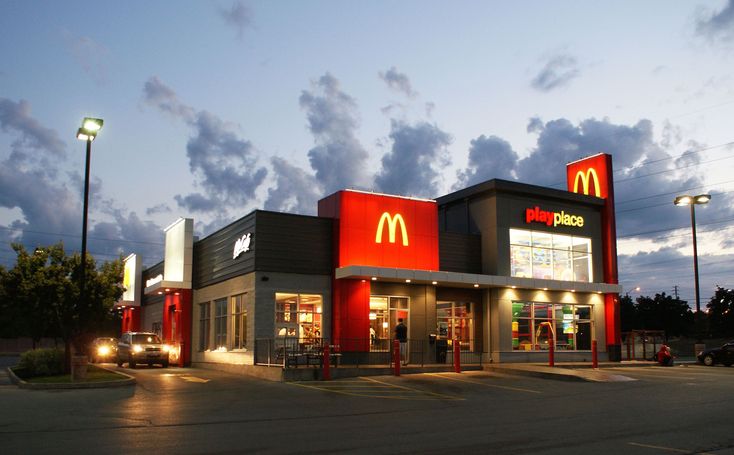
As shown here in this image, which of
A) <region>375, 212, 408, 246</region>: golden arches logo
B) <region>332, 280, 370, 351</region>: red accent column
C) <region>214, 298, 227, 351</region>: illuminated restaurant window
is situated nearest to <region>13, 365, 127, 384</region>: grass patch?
<region>214, 298, 227, 351</region>: illuminated restaurant window

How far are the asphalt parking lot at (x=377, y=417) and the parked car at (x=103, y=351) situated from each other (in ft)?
65.3

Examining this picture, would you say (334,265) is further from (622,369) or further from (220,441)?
(220,441)

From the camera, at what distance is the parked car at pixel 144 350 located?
112 feet

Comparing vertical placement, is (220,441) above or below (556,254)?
below

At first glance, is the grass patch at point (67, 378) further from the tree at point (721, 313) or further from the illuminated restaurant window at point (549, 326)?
the tree at point (721, 313)

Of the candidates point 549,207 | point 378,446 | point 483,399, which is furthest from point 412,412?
point 549,207

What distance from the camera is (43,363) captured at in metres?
26.3

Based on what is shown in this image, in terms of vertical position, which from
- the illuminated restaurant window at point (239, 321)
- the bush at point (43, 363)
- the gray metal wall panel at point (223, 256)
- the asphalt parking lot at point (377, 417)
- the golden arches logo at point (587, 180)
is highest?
the golden arches logo at point (587, 180)

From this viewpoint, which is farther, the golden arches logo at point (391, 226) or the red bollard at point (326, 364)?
the golden arches logo at point (391, 226)

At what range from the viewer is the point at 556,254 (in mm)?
36906

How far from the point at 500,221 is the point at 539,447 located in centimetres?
2365

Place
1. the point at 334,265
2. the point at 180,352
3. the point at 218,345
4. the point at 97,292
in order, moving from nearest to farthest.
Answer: the point at 97,292, the point at 334,265, the point at 218,345, the point at 180,352

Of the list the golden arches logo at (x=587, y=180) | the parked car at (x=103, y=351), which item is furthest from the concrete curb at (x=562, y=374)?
the parked car at (x=103, y=351)

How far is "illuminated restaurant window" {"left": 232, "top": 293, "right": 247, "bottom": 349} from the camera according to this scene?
30.2 metres
